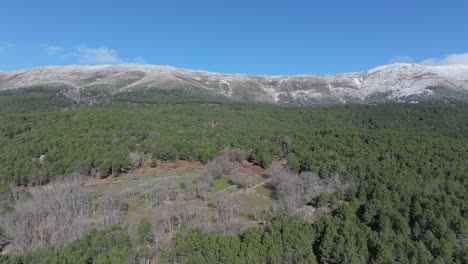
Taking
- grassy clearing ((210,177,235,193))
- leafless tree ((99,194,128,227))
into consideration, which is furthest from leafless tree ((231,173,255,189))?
leafless tree ((99,194,128,227))

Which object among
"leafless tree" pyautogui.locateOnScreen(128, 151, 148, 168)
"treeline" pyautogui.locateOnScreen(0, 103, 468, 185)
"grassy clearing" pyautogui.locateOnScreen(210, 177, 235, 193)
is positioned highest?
"treeline" pyautogui.locateOnScreen(0, 103, 468, 185)

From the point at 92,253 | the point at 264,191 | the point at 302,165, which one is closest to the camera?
the point at 92,253

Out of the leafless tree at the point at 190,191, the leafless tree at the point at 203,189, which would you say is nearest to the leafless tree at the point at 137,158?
the leafless tree at the point at 190,191

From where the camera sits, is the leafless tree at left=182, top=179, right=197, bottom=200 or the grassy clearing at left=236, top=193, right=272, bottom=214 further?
the leafless tree at left=182, top=179, right=197, bottom=200

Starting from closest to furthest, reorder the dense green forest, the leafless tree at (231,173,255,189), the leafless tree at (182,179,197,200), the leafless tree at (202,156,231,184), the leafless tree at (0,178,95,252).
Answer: the dense green forest < the leafless tree at (0,178,95,252) < the leafless tree at (182,179,197,200) < the leafless tree at (231,173,255,189) < the leafless tree at (202,156,231,184)

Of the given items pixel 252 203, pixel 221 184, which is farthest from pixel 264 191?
pixel 221 184

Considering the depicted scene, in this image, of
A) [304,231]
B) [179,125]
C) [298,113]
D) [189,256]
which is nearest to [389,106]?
[298,113]

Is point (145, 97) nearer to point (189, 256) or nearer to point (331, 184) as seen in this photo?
point (331, 184)

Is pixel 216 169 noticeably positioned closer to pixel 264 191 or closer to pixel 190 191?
pixel 264 191

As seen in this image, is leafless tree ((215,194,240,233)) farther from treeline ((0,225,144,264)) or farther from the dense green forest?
treeline ((0,225,144,264))
